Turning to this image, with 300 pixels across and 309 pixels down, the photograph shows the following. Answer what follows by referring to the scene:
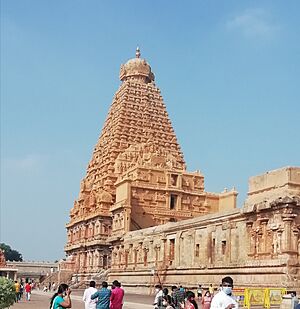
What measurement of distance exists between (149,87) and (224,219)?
1950 inches

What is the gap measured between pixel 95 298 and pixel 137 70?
239 feet

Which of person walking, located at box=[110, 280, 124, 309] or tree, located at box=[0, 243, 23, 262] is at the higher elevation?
tree, located at box=[0, 243, 23, 262]

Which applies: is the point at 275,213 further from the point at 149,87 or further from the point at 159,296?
the point at 149,87

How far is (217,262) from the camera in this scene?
3694 cm

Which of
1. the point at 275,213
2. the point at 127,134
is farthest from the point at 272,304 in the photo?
the point at 127,134

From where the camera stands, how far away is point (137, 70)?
86062mm

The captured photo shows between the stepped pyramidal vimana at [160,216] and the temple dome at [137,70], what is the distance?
0.15 meters

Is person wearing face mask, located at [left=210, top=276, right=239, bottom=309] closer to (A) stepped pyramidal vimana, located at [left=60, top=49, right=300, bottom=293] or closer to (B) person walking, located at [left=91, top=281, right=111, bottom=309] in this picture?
(B) person walking, located at [left=91, top=281, right=111, bottom=309]

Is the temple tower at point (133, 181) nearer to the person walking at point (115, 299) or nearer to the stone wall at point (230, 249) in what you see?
the stone wall at point (230, 249)

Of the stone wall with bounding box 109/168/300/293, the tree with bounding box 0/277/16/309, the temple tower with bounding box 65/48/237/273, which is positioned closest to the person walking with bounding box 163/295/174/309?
the tree with bounding box 0/277/16/309

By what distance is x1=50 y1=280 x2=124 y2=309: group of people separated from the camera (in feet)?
41.5

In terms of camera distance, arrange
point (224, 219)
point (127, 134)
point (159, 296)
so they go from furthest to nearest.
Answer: point (127, 134) → point (224, 219) → point (159, 296)

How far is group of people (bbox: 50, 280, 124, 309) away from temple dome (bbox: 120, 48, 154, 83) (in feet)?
233

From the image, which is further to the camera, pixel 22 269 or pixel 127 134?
pixel 22 269
